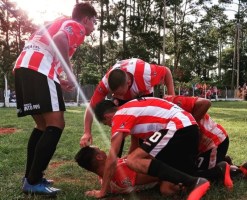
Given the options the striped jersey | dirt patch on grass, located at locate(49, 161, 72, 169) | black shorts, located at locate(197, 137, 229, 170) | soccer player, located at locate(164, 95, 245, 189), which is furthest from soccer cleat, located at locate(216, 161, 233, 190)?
dirt patch on grass, located at locate(49, 161, 72, 169)

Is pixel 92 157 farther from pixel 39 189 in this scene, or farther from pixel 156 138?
pixel 156 138

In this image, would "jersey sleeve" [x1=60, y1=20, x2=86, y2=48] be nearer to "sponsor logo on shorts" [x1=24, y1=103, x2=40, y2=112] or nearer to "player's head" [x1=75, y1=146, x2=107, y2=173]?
"sponsor logo on shorts" [x1=24, y1=103, x2=40, y2=112]

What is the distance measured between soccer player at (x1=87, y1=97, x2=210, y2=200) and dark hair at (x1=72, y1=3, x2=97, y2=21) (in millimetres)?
992

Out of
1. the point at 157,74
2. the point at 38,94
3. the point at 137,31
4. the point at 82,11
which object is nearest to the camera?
the point at 38,94

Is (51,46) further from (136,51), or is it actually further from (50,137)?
(136,51)

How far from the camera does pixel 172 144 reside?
3541 millimetres

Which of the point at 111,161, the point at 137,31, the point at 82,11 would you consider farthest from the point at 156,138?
the point at 137,31

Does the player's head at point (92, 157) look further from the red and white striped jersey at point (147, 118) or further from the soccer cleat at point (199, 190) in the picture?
the soccer cleat at point (199, 190)

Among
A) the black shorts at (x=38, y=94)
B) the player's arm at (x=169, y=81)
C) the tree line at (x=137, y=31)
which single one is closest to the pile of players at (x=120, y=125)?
the black shorts at (x=38, y=94)

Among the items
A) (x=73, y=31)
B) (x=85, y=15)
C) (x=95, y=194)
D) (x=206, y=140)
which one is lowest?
(x=95, y=194)

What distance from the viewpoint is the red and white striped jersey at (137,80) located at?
4406 mm

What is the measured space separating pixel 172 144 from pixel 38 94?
1236 mm

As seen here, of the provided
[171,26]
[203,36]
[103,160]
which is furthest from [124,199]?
[203,36]

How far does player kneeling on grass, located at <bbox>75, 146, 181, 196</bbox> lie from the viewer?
13.1 ft
